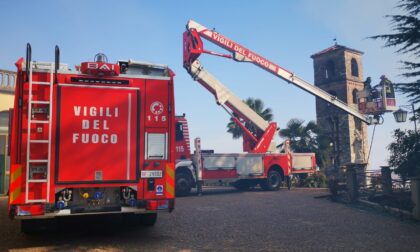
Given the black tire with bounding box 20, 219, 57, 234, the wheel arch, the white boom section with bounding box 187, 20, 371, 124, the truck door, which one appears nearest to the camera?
the truck door

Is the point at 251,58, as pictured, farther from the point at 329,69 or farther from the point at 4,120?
the point at 329,69

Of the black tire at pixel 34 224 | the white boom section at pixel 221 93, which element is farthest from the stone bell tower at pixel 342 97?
the black tire at pixel 34 224

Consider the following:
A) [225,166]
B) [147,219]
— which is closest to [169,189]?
[147,219]

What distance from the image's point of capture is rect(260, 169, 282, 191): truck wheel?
62.4 ft

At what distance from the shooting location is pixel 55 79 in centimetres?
656

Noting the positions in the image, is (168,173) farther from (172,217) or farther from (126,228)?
(172,217)

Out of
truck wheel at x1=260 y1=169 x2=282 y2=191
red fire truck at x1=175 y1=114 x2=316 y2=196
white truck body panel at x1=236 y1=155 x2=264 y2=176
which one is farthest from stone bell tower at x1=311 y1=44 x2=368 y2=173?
white truck body panel at x1=236 y1=155 x2=264 y2=176

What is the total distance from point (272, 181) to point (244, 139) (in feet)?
9.99

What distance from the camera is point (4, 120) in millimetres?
17609

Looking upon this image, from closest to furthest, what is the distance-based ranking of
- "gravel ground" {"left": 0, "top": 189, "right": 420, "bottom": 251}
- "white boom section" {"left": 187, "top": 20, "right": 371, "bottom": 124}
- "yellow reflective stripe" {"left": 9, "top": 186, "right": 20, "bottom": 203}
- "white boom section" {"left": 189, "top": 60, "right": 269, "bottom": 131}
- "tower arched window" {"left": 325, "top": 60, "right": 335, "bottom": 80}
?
1. "yellow reflective stripe" {"left": 9, "top": 186, "right": 20, "bottom": 203}
2. "gravel ground" {"left": 0, "top": 189, "right": 420, "bottom": 251}
3. "white boom section" {"left": 189, "top": 60, "right": 269, "bottom": 131}
4. "white boom section" {"left": 187, "top": 20, "right": 371, "bottom": 124}
5. "tower arched window" {"left": 325, "top": 60, "right": 335, "bottom": 80}

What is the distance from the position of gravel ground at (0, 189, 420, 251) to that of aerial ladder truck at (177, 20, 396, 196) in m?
6.19

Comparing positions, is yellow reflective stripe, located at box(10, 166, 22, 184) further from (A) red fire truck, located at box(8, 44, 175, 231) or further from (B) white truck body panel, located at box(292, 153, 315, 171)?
(B) white truck body panel, located at box(292, 153, 315, 171)

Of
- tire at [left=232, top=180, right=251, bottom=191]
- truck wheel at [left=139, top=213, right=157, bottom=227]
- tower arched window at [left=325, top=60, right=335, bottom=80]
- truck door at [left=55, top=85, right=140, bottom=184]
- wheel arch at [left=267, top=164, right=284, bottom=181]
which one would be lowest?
truck wheel at [left=139, top=213, right=157, bottom=227]

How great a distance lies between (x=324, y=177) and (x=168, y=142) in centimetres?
1784
